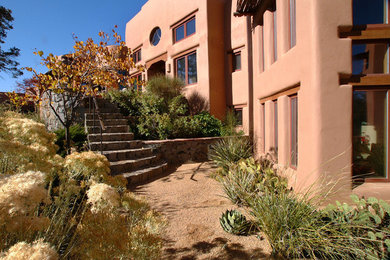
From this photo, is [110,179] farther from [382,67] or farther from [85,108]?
[85,108]

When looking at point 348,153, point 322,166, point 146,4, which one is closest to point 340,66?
point 348,153

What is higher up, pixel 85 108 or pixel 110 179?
pixel 85 108

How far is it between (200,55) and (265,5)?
467cm

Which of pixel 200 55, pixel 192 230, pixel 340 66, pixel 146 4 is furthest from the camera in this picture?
pixel 146 4

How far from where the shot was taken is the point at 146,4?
1327cm

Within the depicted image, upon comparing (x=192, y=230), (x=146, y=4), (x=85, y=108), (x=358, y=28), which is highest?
(x=146, y=4)

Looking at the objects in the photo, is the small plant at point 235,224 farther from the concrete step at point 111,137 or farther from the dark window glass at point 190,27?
the dark window glass at point 190,27

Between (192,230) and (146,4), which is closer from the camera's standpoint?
(192,230)

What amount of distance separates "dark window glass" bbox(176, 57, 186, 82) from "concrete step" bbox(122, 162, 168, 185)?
6.34 meters

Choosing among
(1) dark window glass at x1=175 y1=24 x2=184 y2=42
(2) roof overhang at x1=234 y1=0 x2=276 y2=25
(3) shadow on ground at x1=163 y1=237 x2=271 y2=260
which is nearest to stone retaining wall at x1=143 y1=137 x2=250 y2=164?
(2) roof overhang at x1=234 y1=0 x2=276 y2=25

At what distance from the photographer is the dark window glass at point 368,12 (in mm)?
3390

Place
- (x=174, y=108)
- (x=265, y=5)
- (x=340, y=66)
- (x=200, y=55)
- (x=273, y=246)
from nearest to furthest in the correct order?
(x=273, y=246)
(x=340, y=66)
(x=265, y=5)
(x=174, y=108)
(x=200, y=55)

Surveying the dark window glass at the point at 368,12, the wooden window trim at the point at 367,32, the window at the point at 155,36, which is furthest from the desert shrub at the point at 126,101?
the dark window glass at the point at 368,12

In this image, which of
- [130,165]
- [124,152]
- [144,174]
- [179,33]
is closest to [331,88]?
[144,174]
